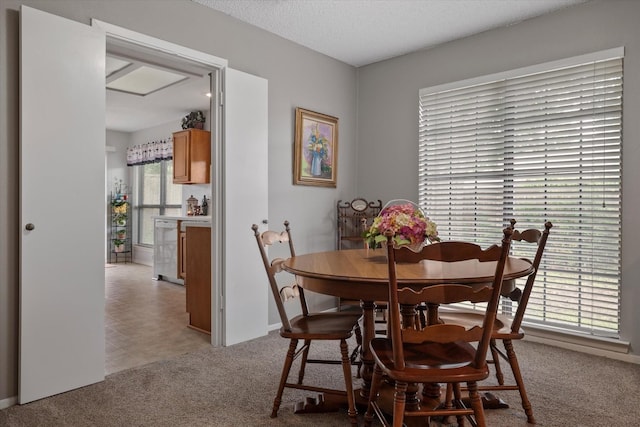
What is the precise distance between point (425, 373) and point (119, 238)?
7.66 m

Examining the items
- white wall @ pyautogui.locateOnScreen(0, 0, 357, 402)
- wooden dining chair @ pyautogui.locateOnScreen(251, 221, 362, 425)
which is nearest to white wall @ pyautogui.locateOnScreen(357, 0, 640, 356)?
white wall @ pyautogui.locateOnScreen(0, 0, 357, 402)

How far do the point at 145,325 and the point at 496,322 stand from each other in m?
2.98

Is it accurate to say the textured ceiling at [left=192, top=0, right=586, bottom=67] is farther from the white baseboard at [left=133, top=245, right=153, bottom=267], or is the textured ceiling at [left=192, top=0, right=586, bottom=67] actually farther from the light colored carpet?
the white baseboard at [left=133, top=245, right=153, bottom=267]

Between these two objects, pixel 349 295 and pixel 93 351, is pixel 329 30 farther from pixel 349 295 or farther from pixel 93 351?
pixel 93 351

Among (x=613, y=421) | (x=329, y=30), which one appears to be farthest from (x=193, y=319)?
(x=613, y=421)

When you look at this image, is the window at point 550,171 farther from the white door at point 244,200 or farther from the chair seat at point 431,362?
the chair seat at point 431,362

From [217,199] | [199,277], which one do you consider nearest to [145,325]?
[199,277]

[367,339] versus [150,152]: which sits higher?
[150,152]

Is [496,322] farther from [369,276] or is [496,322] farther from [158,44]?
[158,44]

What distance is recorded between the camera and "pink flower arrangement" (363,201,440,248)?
6.76 feet

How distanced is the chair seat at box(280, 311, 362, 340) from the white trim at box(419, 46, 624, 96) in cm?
241

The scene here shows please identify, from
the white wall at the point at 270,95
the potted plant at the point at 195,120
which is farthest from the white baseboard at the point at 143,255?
the white wall at the point at 270,95

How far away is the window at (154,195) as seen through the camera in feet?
23.6

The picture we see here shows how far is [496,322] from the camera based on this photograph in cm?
208
